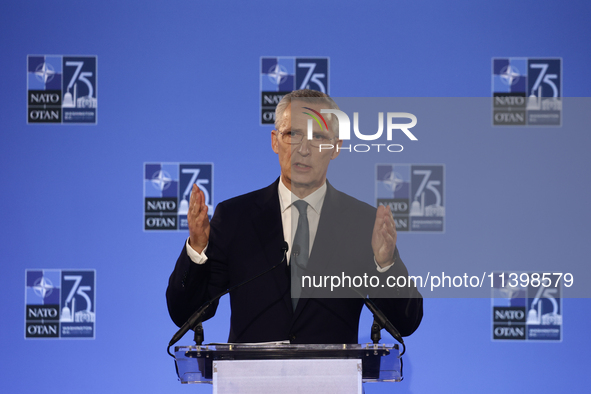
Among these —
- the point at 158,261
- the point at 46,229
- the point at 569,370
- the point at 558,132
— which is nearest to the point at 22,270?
the point at 46,229

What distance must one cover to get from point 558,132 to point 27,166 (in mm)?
2429

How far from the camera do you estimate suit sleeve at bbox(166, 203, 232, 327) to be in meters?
1.68

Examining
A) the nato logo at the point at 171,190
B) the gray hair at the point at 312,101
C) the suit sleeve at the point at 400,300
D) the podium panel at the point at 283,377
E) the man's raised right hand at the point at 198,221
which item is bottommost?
the podium panel at the point at 283,377

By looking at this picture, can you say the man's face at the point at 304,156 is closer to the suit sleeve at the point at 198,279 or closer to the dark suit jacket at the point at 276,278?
the dark suit jacket at the point at 276,278

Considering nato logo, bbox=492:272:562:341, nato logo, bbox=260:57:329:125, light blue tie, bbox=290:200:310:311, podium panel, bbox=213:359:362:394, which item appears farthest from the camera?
nato logo, bbox=260:57:329:125

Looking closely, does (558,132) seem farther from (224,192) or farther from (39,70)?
(39,70)

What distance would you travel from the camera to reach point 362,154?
66.4 inches

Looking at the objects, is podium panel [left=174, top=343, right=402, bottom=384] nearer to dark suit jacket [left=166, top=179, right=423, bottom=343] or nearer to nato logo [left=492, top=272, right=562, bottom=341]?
dark suit jacket [left=166, top=179, right=423, bottom=343]

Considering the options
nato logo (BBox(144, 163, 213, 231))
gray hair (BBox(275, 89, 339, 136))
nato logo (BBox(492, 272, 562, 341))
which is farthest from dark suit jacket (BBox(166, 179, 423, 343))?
nato logo (BBox(492, 272, 562, 341))

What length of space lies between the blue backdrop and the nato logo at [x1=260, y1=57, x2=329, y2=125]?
0.04 meters

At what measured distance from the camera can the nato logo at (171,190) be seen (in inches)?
106

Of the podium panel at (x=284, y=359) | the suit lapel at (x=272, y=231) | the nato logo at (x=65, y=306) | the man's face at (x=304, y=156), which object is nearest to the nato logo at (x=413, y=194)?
the man's face at (x=304, y=156)

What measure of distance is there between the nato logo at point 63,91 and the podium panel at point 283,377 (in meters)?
1.92

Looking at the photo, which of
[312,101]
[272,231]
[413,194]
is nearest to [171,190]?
[272,231]
